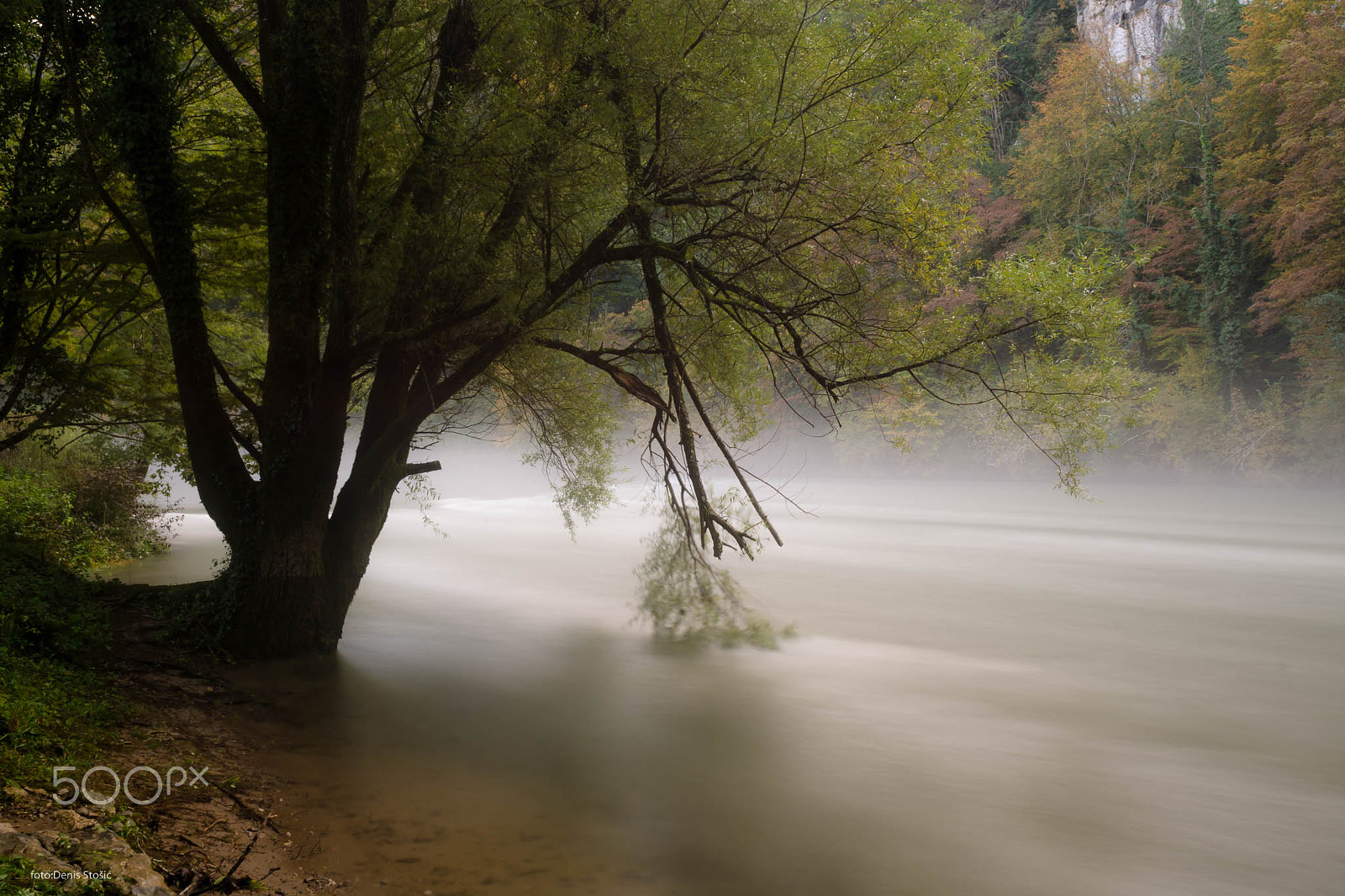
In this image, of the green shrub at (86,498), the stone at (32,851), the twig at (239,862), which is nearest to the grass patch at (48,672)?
the stone at (32,851)

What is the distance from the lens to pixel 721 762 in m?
7.00

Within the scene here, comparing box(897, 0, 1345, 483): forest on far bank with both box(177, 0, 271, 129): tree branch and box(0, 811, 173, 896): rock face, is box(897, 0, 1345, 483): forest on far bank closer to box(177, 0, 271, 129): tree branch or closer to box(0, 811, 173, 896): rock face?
box(177, 0, 271, 129): tree branch

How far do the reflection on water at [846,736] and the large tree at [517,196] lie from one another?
7.92 feet

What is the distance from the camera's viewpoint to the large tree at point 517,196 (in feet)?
23.0

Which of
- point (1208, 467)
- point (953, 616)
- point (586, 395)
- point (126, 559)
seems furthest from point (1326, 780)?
point (1208, 467)

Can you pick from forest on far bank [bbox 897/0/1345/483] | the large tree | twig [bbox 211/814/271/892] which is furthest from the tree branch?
forest on far bank [bbox 897/0/1345/483]

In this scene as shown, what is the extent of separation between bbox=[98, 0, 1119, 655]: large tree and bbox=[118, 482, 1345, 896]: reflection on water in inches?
95.0

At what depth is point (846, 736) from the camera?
7.97 meters

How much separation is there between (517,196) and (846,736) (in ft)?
18.3

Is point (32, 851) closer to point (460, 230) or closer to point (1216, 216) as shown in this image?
point (460, 230)

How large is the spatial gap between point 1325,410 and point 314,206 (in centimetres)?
2652

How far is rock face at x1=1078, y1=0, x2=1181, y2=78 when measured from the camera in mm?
32344

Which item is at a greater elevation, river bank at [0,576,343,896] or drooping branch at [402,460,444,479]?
drooping branch at [402,460,444,479]

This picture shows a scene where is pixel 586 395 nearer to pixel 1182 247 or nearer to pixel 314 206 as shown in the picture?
pixel 314 206
